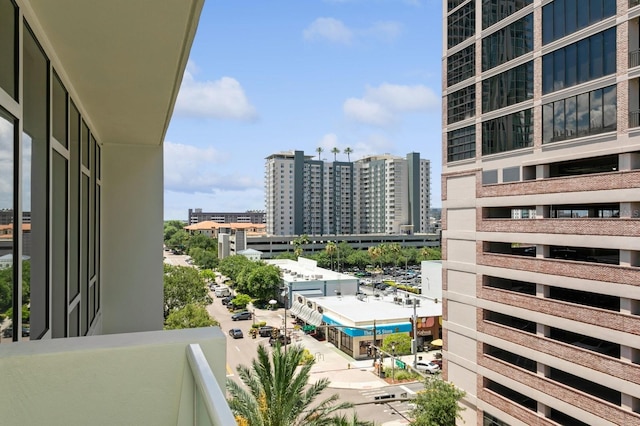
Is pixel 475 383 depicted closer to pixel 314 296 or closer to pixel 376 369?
pixel 376 369

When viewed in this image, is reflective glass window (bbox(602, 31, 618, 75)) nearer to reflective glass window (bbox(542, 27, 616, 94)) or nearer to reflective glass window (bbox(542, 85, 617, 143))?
reflective glass window (bbox(542, 27, 616, 94))

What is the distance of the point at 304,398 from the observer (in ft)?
20.9

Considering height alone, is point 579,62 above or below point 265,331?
above

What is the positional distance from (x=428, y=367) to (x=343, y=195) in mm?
51009

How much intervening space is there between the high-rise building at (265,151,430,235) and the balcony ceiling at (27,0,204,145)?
65.6 m

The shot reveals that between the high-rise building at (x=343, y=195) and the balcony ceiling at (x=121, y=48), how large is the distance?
2584 inches

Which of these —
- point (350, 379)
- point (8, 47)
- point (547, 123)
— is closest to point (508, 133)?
point (547, 123)

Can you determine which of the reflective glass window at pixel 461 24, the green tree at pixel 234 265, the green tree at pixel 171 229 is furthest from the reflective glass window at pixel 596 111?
the green tree at pixel 171 229

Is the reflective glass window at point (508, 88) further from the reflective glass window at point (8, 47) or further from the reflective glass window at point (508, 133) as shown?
the reflective glass window at point (8, 47)

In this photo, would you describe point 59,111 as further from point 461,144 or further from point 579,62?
point 461,144

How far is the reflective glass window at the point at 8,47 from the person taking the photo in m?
1.91

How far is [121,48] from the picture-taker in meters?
2.52

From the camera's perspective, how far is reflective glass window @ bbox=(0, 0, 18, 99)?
1.91m

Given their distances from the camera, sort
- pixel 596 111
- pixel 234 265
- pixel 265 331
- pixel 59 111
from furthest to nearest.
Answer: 1. pixel 234 265
2. pixel 265 331
3. pixel 596 111
4. pixel 59 111
